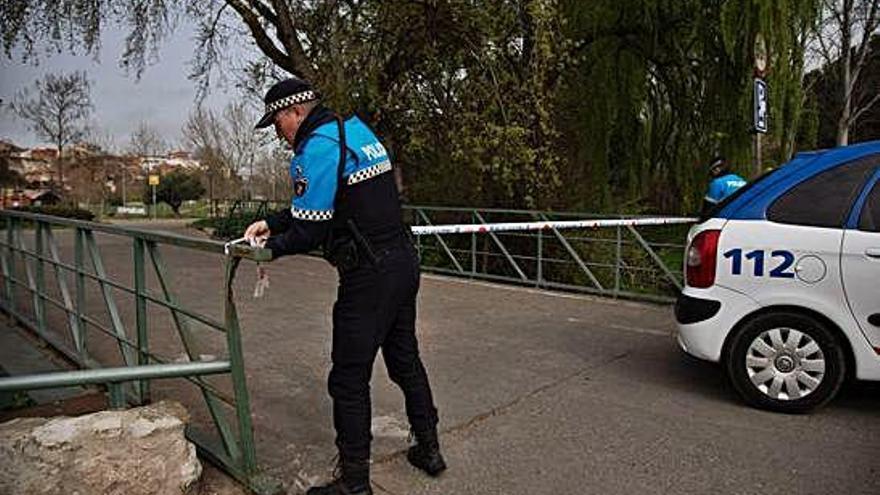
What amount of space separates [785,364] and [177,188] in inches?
1741

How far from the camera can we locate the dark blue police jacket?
8.95 ft

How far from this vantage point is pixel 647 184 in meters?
11.6

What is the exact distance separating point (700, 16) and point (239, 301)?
774cm

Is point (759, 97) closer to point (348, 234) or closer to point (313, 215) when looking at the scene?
point (348, 234)

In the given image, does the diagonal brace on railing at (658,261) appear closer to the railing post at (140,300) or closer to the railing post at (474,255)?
the railing post at (474,255)

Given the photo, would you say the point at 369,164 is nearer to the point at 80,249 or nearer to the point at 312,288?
the point at 80,249

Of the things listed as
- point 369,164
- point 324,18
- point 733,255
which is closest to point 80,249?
point 369,164

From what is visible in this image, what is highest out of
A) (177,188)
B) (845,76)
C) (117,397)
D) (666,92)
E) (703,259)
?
(845,76)

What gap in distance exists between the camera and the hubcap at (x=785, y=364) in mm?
3979

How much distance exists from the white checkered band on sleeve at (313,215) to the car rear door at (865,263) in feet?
9.87

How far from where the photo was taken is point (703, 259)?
4250 mm

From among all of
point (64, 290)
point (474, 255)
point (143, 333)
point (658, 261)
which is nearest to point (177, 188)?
point (474, 255)

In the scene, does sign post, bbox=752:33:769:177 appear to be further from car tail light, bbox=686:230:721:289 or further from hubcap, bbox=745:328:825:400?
hubcap, bbox=745:328:825:400

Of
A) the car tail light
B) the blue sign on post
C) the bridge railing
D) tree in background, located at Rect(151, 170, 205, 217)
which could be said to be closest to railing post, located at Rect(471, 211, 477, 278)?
the bridge railing
